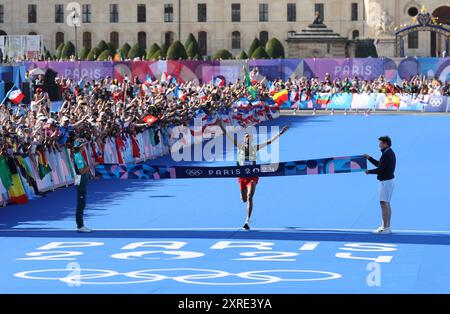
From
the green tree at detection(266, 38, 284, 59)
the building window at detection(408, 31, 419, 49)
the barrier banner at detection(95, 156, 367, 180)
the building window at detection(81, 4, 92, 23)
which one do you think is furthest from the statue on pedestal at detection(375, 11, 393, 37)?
the barrier banner at detection(95, 156, 367, 180)

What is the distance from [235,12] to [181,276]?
110858mm

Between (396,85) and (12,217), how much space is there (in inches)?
1980

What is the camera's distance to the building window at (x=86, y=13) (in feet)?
425

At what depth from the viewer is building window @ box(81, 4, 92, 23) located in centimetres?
12950

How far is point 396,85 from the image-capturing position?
242 feet

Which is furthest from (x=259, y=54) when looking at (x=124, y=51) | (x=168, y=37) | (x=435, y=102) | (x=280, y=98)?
(x=280, y=98)

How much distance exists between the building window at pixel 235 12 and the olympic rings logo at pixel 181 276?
10988 centimetres

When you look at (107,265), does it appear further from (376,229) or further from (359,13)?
(359,13)

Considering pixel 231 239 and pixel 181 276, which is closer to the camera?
pixel 181 276

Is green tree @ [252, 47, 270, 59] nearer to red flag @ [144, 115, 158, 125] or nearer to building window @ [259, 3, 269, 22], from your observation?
building window @ [259, 3, 269, 22]

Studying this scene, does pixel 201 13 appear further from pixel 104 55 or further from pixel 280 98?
pixel 280 98

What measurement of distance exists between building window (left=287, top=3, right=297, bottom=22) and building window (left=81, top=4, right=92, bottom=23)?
20.4 metres

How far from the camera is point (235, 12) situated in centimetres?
12850

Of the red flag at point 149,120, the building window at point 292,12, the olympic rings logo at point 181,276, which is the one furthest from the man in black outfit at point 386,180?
the building window at point 292,12
